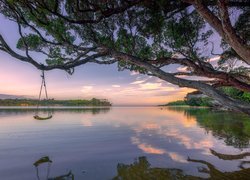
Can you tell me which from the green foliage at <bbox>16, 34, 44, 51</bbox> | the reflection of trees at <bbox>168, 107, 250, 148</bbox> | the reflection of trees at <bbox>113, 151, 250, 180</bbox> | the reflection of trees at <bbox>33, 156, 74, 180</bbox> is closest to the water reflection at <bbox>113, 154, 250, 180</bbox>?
the reflection of trees at <bbox>113, 151, 250, 180</bbox>

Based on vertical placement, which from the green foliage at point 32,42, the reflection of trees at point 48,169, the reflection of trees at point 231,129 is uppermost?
the green foliage at point 32,42

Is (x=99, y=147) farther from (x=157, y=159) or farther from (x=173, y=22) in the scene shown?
(x=173, y=22)

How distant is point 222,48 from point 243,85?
22.0ft

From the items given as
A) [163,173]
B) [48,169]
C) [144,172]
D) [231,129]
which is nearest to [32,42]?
[48,169]

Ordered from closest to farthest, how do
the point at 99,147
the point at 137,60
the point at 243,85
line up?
1. the point at 243,85
2. the point at 137,60
3. the point at 99,147

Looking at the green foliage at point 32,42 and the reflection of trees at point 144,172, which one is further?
the green foliage at point 32,42

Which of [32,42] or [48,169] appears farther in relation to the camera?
[32,42]

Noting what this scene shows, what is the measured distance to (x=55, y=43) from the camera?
13656 millimetres

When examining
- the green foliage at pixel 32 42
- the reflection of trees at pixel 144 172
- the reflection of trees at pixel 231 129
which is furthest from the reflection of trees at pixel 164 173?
the green foliage at pixel 32 42

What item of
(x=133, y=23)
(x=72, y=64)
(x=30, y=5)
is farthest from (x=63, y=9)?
(x=133, y=23)

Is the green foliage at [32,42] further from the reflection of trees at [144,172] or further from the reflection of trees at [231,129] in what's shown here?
the reflection of trees at [231,129]

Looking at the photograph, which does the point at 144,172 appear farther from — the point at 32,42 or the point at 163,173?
the point at 32,42

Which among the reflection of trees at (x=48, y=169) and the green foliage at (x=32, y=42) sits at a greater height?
the green foliage at (x=32, y=42)

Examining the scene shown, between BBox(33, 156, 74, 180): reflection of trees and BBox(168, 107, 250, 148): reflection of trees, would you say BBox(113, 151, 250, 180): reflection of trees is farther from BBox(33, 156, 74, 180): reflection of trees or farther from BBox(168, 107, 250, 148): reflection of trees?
BBox(168, 107, 250, 148): reflection of trees
